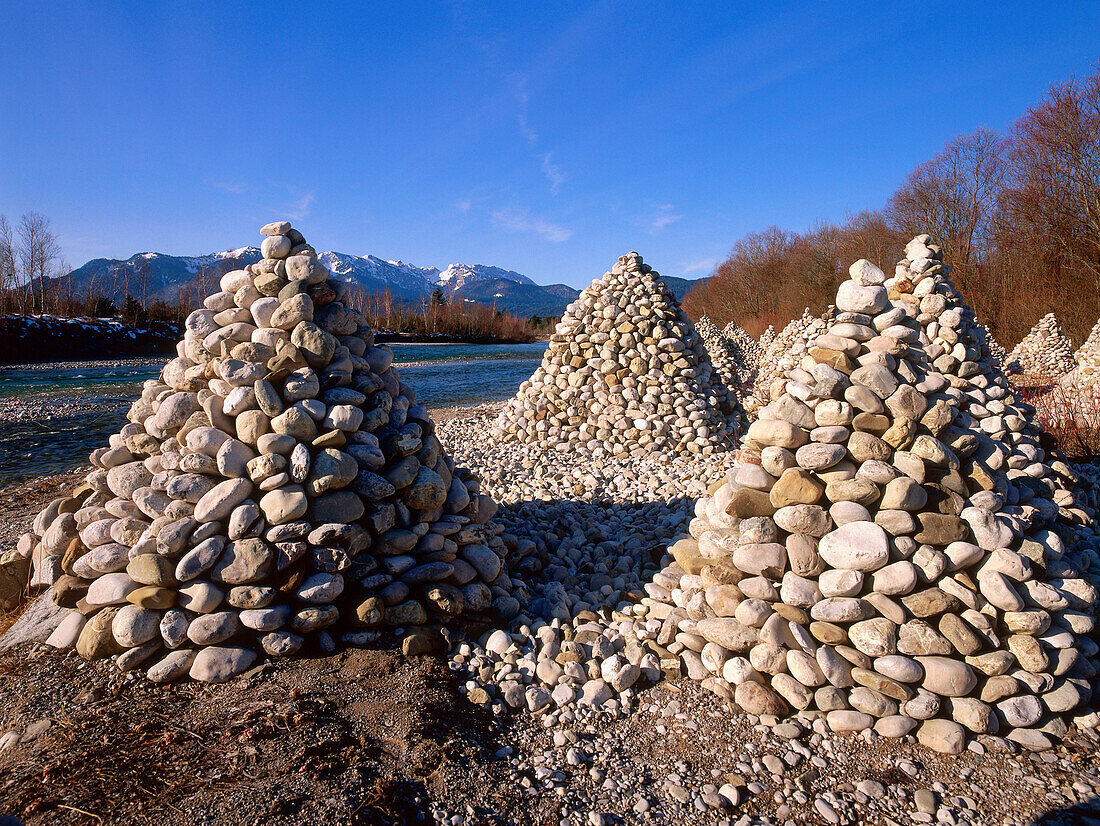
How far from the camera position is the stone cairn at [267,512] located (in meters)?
3.25

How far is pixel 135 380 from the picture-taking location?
88.8ft

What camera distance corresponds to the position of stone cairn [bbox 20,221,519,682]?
10.7 ft

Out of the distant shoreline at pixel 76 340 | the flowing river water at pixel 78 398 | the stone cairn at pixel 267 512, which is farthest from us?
the distant shoreline at pixel 76 340

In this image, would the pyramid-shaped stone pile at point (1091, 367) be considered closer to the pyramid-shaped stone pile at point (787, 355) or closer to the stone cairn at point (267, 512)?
the pyramid-shaped stone pile at point (787, 355)

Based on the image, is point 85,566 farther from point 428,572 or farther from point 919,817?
point 919,817

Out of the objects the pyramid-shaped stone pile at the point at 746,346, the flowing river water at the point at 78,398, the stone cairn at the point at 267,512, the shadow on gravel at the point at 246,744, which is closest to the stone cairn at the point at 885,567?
the shadow on gravel at the point at 246,744

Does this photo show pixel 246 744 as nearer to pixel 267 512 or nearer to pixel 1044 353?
pixel 267 512

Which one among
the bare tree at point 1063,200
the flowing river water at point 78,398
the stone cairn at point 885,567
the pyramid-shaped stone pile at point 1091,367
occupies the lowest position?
the flowing river water at point 78,398

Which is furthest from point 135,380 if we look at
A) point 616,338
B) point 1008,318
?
point 1008,318

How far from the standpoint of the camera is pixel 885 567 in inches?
116

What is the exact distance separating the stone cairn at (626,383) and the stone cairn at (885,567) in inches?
208

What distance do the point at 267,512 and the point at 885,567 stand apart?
11.4ft

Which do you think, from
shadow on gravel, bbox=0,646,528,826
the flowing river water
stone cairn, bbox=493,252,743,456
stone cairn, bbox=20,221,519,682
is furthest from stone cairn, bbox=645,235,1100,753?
the flowing river water

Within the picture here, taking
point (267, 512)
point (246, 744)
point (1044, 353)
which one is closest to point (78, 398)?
point (267, 512)
